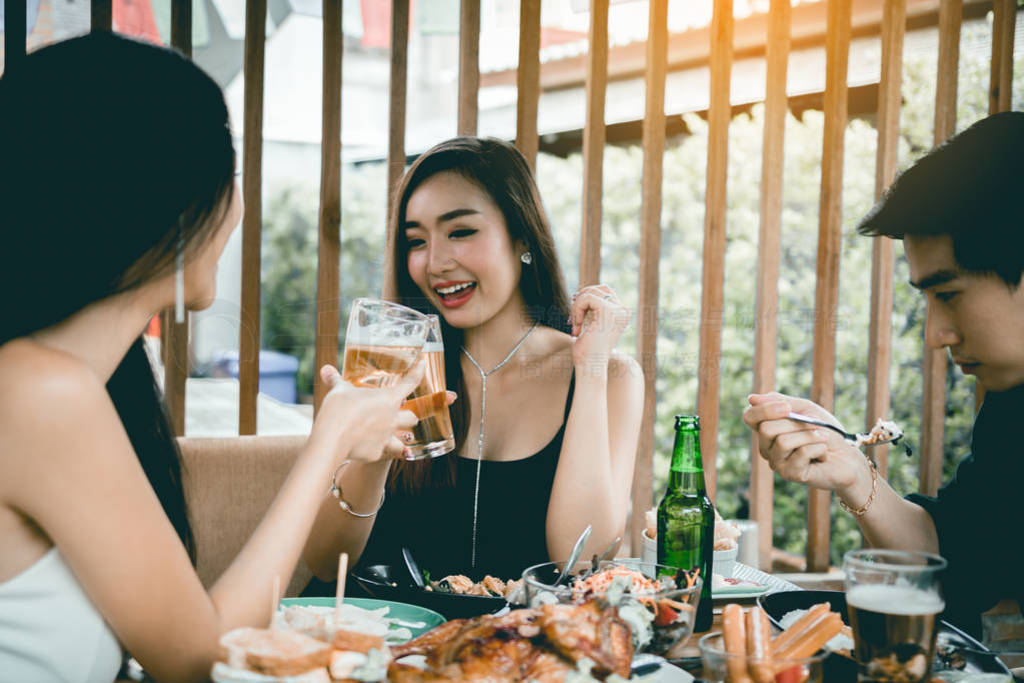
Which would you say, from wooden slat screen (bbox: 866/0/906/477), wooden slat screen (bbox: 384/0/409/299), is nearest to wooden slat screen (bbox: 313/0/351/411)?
wooden slat screen (bbox: 384/0/409/299)

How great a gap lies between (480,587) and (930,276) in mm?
900

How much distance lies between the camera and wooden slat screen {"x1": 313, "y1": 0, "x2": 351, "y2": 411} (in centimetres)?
217

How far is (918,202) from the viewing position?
1387mm

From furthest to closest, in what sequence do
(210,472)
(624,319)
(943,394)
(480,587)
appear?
(943,394)
(210,472)
(624,319)
(480,587)

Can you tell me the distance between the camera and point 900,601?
832mm

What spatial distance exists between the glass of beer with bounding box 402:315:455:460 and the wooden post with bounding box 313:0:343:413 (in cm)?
91

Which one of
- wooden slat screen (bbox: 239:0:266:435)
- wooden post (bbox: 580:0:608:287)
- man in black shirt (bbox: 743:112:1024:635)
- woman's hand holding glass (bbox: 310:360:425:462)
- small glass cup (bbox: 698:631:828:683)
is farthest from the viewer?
wooden post (bbox: 580:0:608:287)

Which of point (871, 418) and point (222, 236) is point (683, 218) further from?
point (222, 236)

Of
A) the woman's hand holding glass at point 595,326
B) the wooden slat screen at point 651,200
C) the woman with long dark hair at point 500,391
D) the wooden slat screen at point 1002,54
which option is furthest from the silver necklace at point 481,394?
the wooden slat screen at point 1002,54

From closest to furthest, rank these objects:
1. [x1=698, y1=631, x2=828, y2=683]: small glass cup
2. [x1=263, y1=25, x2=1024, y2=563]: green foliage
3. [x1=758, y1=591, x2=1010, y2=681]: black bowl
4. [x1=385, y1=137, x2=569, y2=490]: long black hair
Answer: [x1=698, y1=631, x2=828, y2=683]: small glass cup < [x1=758, y1=591, x2=1010, y2=681]: black bowl < [x1=385, y1=137, x2=569, y2=490]: long black hair < [x1=263, y1=25, x2=1024, y2=563]: green foliage

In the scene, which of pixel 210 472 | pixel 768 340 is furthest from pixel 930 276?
pixel 210 472

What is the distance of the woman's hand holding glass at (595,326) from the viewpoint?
165 centimetres

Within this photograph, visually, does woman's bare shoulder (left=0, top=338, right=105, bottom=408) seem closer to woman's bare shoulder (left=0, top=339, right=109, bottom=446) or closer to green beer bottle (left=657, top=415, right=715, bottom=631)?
woman's bare shoulder (left=0, top=339, right=109, bottom=446)

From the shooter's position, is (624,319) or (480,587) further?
(624,319)
